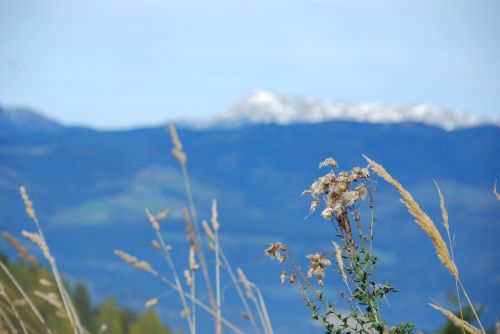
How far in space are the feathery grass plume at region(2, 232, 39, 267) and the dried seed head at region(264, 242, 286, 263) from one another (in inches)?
52.4

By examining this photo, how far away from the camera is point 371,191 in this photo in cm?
278

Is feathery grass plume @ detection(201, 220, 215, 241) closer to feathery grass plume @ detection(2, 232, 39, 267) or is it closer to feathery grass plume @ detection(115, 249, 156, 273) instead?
feathery grass plume @ detection(115, 249, 156, 273)

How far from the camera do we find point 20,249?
143 inches

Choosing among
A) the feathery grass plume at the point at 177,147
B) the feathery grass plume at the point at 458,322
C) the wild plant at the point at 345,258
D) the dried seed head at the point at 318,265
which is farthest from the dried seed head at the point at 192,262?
the feathery grass plume at the point at 458,322

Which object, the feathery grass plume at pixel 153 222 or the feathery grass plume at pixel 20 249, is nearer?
the feathery grass plume at pixel 153 222

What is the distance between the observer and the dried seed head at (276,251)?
108 inches

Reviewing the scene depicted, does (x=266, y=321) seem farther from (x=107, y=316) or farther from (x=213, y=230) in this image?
(x=107, y=316)

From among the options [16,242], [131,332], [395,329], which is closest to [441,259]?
[395,329]

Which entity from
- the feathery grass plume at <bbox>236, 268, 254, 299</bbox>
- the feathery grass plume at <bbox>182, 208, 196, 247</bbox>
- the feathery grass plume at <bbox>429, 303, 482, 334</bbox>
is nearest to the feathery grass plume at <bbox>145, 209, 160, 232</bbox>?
the feathery grass plume at <bbox>182, 208, 196, 247</bbox>

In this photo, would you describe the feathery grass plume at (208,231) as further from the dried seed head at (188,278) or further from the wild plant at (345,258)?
the wild plant at (345,258)

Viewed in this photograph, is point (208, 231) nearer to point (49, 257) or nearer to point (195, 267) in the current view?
point (195, 267)

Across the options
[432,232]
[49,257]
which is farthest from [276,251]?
[49,257]

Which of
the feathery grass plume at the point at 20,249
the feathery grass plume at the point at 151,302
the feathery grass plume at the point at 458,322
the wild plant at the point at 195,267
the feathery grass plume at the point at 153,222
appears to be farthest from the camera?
the feathery grass plume at the point at 20,249

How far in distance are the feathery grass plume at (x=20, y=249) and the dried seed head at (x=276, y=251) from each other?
1332 millimetres
